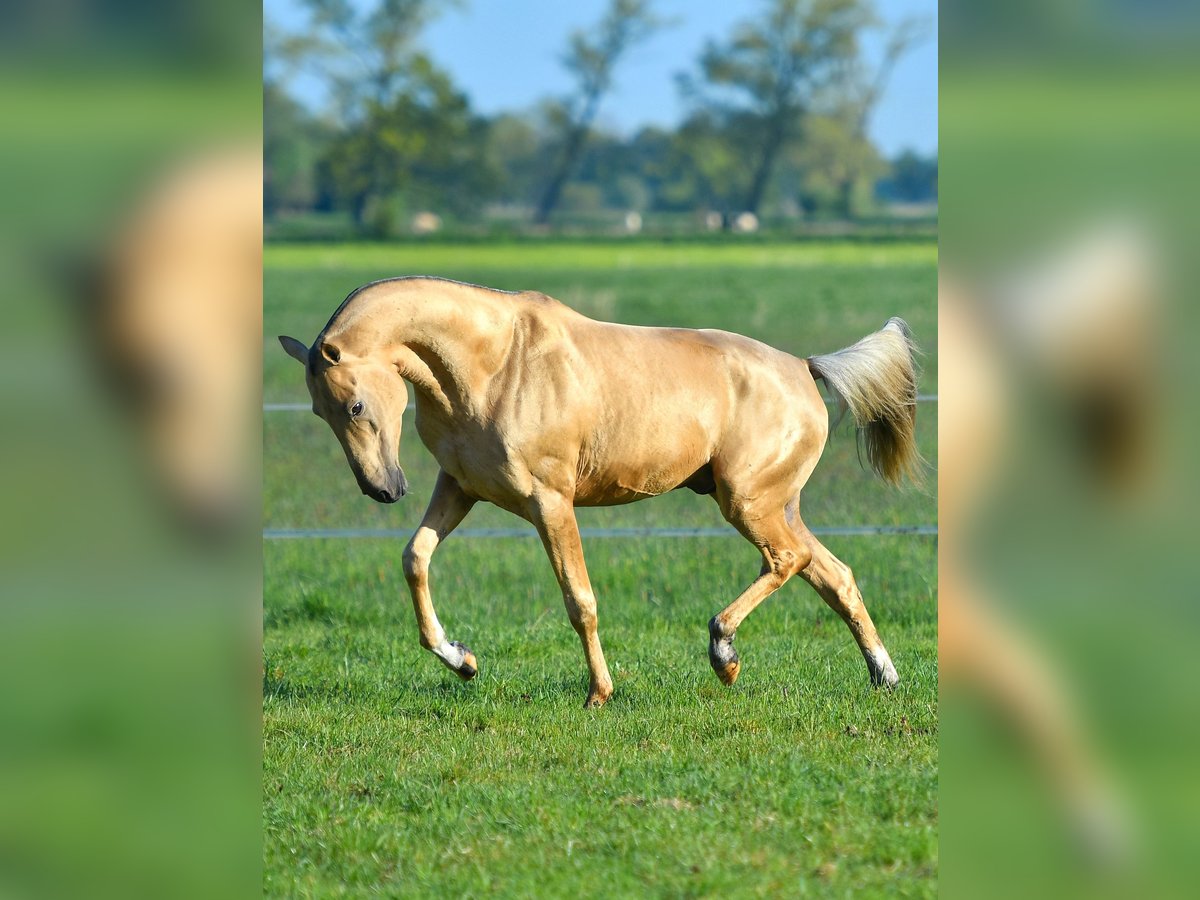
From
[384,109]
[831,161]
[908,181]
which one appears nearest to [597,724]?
[384,109]

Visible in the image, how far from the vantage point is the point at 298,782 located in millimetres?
4398

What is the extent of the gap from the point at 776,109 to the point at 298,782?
80.4 m

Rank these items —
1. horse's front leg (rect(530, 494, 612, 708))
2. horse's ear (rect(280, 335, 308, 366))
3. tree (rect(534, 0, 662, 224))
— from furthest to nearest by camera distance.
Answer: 1. tree (rect(534, 0, 662, 224))
2. horse's front leg (rect(530, 494, 612, 708))
3. horse's ear (rect(280, 335, 308, 366))

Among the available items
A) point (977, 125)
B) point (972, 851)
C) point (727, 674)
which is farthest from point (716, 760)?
point (977, 125)

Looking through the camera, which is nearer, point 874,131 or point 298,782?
point 298,782

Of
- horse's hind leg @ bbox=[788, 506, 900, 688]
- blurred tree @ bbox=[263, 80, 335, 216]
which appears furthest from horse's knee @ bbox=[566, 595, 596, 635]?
blurred tree @ bbox=[263, 80, 335, 216]

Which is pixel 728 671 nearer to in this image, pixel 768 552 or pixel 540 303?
pixel 768 552

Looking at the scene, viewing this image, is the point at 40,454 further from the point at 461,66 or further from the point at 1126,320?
the point at 461,66

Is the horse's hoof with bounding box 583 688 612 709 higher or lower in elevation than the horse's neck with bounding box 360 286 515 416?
lower

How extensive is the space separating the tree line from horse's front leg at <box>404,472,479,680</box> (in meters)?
65.5

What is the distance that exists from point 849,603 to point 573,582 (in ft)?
4.05

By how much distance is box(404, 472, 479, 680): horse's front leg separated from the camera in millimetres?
5395

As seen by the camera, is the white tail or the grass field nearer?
the grass field

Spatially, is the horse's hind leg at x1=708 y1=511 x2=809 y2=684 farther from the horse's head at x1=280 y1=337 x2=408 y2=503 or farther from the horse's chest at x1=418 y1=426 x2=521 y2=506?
the horse's head at x1=280 y1=337 x2=408 y2=503
